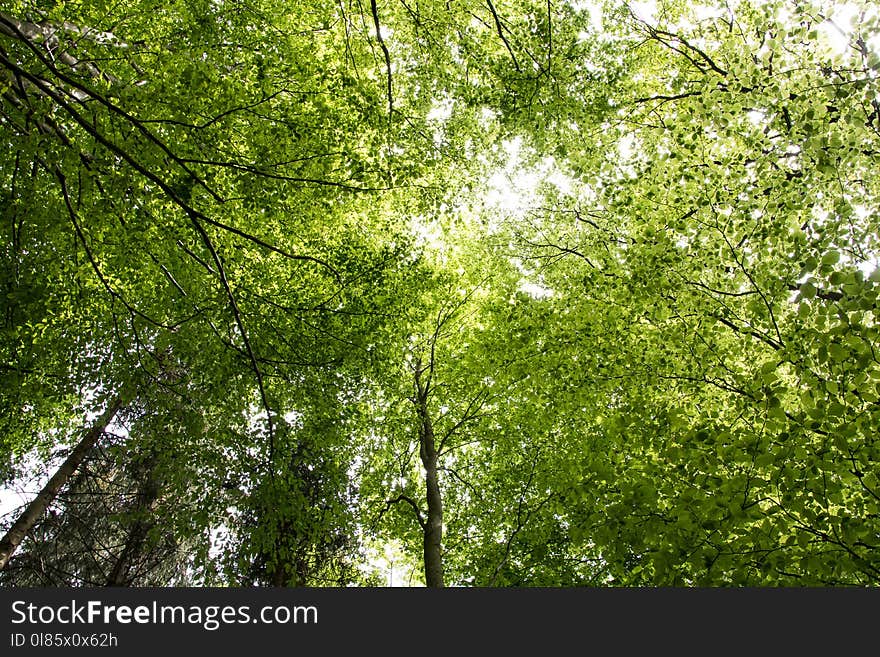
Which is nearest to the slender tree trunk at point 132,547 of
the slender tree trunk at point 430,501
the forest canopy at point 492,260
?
the forest canopy at point 492,260

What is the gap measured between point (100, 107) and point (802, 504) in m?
6.19

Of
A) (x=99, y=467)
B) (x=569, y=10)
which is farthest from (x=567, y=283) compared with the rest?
(x=99, y=467)

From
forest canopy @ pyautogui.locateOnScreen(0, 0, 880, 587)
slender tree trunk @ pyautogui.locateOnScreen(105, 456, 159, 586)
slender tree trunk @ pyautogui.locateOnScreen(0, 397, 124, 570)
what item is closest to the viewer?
forest canopy @ pyautogui.locateOnScreen(0, 0, 880, 587)

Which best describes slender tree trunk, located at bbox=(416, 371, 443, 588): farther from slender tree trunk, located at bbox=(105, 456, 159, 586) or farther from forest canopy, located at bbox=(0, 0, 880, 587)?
slender tree trunk, located at bbox=(105, 456, 159, 586)

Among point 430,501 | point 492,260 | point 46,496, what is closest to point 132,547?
point 46,496

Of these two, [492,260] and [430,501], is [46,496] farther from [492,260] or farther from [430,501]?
[492,260]

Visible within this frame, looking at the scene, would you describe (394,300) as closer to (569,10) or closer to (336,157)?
(336,157)

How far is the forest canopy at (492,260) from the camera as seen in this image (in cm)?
418

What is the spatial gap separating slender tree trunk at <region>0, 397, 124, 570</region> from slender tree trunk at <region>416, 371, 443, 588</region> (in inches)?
225

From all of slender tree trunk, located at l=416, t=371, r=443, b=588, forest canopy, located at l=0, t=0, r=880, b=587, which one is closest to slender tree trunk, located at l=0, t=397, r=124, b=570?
forest canopy, located at l=0, t=0, r=880, b=587

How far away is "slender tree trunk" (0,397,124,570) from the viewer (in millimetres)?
9086

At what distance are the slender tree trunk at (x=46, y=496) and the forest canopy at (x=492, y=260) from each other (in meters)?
0.07

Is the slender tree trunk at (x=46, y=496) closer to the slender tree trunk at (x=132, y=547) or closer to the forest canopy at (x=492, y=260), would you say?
the forest canopy at (x=492, y=260)

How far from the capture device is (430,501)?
1012 cm
